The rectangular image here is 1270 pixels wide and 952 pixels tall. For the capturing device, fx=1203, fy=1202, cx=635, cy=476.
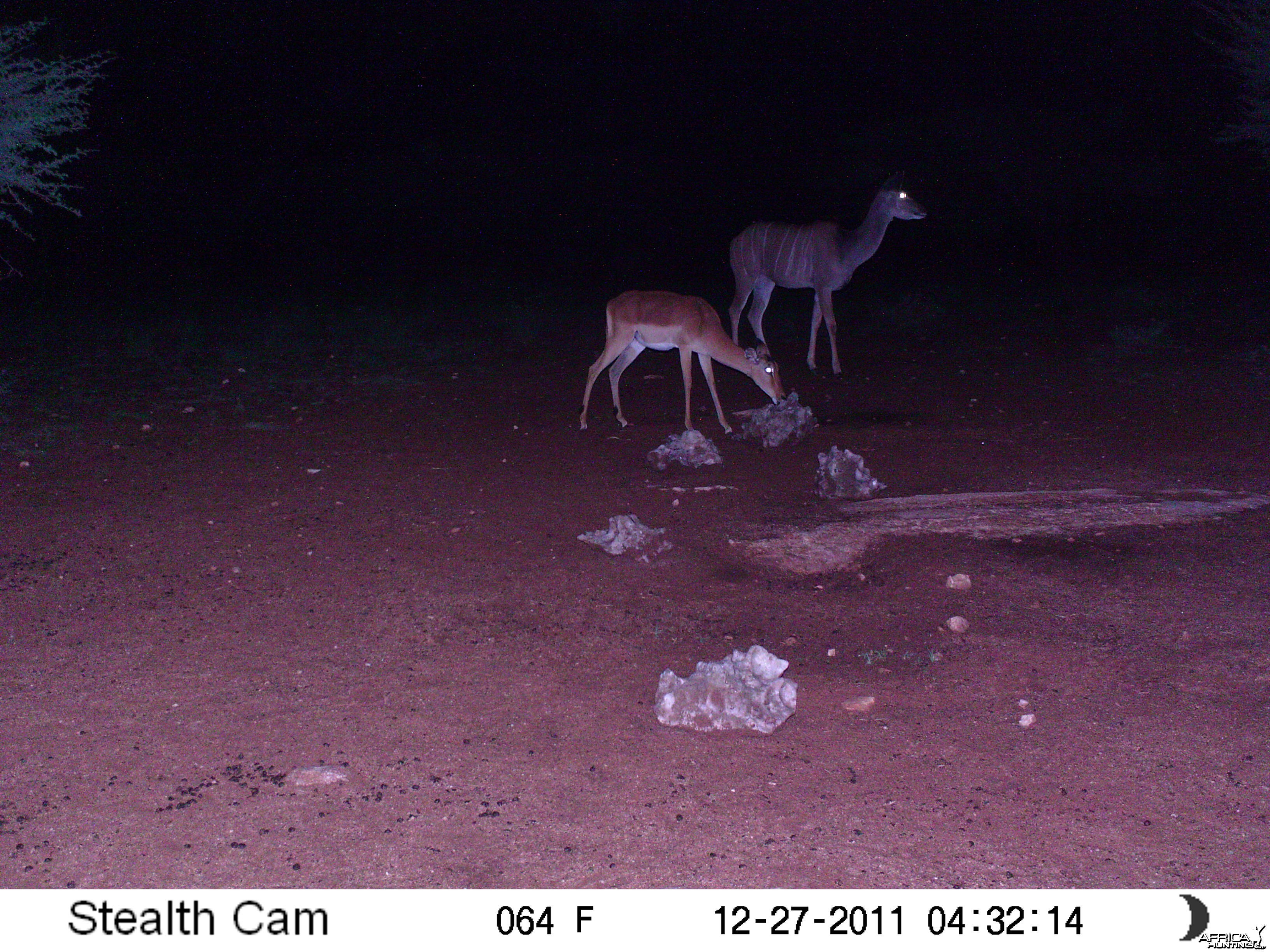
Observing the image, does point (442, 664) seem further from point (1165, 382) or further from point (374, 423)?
point (1165, 382)

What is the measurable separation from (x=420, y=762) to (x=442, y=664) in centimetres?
83

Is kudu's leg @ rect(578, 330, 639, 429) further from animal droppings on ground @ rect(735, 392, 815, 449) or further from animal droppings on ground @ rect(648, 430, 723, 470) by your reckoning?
animal droppings on ground @ rect(648, 430, 723, 470)

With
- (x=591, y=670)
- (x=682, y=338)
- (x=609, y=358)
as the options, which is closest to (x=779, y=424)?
(x=682, y=338)

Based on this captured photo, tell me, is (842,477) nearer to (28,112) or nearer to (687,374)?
(687,374)

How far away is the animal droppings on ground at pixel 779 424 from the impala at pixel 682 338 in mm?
326

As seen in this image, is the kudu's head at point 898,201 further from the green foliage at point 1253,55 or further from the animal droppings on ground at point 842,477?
the animal droppings on ground at point 842,477

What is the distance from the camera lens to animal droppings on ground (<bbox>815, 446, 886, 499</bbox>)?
23.2ft

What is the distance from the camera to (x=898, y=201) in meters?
11.9

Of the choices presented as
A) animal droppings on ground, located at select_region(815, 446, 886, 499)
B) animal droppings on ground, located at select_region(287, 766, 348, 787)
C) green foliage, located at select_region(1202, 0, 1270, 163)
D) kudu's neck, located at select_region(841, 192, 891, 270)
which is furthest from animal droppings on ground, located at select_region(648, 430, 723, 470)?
green foliage, located at select_region(1202, 0, 1270, 163)

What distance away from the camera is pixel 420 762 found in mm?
4004

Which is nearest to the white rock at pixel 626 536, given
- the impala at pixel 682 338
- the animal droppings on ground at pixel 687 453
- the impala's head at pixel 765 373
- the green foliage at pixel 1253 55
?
the animal droppings on ground at pixel 687 453

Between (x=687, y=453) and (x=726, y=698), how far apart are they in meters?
3.71

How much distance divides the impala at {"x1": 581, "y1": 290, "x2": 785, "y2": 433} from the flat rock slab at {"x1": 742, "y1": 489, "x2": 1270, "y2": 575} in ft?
7.81

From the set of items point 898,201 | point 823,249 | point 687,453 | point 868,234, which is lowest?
point 687,453
